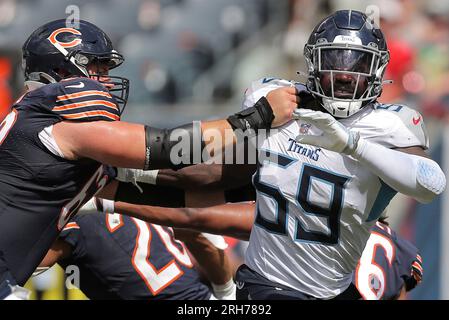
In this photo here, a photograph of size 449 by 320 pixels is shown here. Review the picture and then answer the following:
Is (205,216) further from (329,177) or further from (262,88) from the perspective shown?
(329,177)

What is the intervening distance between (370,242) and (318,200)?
1.07 m

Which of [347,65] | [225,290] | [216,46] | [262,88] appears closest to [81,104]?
[262,88]

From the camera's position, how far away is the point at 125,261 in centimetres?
536

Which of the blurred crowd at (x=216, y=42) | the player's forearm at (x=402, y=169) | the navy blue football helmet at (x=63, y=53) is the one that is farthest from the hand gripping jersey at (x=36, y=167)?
the blurred crowd at (x=216, y=42)

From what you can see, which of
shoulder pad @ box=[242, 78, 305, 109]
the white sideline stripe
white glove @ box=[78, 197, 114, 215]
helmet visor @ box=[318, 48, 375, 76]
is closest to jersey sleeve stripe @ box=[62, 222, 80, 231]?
white glove @ box=[78, 197, 114, 215]

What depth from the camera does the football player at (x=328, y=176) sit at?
3.84 m

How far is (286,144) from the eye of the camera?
3961 millimetres

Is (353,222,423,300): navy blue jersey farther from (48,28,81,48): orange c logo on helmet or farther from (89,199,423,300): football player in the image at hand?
(48,28,81,48): orange c logo on helmet

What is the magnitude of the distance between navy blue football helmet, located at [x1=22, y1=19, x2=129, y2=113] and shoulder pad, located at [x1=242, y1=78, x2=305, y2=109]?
56 centimetres

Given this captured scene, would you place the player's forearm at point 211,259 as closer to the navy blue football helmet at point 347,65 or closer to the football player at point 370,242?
the football player at point 370,242

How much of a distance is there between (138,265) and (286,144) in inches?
68.4

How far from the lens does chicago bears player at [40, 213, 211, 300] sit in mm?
5277
